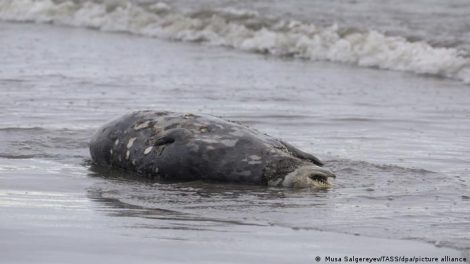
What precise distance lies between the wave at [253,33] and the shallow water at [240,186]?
2.14ft

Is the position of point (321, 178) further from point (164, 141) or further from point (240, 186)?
point (164, 141)

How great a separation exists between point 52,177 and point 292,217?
2.39 m

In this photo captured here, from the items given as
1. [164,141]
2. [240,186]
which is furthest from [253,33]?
[240,186]

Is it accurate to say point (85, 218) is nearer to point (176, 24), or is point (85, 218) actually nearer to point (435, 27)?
point (435, 27)

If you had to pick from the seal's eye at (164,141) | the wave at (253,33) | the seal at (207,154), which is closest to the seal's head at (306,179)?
the seal at (207,154)

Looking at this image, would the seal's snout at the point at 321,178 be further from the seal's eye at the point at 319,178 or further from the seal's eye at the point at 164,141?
the seal's eye at the point at 164,141

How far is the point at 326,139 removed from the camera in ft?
36.8

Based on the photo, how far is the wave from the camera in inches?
713

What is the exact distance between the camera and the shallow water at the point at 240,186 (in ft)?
22.2

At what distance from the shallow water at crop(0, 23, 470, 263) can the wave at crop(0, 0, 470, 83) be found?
2.14ft

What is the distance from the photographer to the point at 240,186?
8789 millimetres

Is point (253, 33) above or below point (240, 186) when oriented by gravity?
above

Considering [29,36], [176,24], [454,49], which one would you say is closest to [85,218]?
[454,49]

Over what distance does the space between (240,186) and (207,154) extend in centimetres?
42
